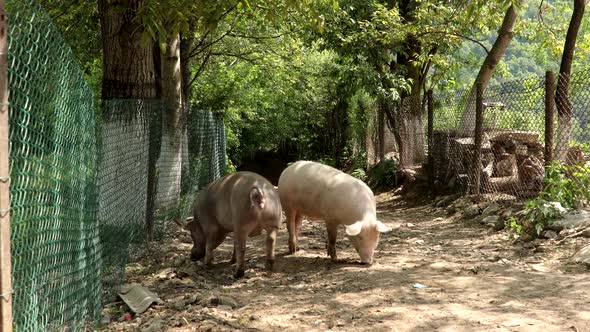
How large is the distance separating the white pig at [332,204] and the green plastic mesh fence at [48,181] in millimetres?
3086

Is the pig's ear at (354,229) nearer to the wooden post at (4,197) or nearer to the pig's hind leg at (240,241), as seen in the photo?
the pig's hind leg at (240,241)

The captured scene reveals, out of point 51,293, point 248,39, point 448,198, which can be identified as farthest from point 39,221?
point 248,39

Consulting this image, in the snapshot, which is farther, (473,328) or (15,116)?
(473,328)

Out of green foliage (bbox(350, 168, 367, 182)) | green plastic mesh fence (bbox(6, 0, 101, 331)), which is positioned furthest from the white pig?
green foliage (bbox(350, 168, 367, 182))

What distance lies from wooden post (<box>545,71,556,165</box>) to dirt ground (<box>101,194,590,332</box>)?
132 cm

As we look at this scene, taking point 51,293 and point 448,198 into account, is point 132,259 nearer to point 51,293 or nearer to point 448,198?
point 51,293

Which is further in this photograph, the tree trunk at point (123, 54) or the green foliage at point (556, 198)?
the green foliage at point (556, 198)

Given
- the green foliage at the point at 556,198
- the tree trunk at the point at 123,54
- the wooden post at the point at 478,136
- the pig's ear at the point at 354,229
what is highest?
the tree trunk at the point at 123,54

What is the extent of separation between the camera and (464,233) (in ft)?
29.0

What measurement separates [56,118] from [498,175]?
8316 millimetres

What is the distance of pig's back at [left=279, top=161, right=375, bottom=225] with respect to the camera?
709 cm

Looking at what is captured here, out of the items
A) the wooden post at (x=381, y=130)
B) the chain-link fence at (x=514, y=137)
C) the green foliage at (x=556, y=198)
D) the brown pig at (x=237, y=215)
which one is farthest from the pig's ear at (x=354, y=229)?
the wooden post at (x=381, y=130)

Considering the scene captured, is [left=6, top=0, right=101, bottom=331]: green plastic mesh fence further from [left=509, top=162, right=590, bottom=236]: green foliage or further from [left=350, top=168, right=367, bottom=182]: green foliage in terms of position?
[left=350, top=168, right=367, bottom=182]: green foliage

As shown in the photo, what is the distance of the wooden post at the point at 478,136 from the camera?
34.1 feet
